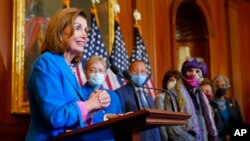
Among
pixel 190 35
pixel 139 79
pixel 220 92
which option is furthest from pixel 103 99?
pixel 190 35

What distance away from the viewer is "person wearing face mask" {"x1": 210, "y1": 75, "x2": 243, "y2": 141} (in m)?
5.70

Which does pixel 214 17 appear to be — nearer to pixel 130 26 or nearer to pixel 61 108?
pixel 130 26

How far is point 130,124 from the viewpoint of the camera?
78.9 inches

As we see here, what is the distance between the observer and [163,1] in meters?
7.56

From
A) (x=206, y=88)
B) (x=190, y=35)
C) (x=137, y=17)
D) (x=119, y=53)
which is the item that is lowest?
(x=206, y=88)

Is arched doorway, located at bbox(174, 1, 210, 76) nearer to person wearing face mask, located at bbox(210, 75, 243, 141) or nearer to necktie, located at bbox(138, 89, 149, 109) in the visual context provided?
person wearing face mask, located at bbox(210, 75, 243, 141)

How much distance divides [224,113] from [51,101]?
4.31m

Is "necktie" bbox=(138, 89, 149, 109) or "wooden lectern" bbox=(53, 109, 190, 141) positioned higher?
"wooden lectern" bbox=(53, 109, 190, 141)

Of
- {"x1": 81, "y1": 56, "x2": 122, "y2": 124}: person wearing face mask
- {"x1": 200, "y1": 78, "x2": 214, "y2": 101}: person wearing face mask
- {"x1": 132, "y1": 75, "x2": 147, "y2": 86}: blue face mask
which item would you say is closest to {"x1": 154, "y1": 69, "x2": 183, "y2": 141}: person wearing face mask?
{"x1": 132, "y1": 75, "x2": 147, "y2": 86}: blue face mask

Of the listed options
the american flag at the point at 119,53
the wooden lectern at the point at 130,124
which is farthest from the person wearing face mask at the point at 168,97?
the wooden lectern at the point at 130,124

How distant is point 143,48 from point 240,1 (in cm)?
432

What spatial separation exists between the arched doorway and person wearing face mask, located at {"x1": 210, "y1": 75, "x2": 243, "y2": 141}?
211 cm

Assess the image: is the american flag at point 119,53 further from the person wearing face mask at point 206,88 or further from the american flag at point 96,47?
the person wearing face mask at point 206,88

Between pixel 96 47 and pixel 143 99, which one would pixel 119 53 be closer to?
pixel 96 47
